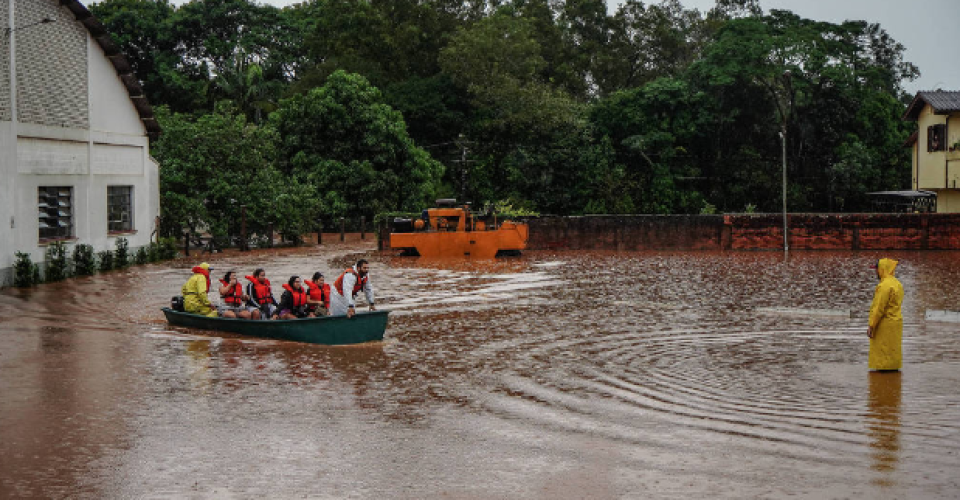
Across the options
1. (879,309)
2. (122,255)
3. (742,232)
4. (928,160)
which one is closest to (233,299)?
(879,309)

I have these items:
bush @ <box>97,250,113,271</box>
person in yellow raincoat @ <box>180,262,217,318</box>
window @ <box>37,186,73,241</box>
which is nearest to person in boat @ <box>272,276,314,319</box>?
person in yellow raincoat @ <box>180,262,217,318</box>

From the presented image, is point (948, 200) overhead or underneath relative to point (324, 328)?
overhead

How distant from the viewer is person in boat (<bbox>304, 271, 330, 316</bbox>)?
59.3ft

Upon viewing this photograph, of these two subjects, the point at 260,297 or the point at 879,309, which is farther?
the point at 260,297

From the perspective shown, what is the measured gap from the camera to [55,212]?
30.6 m

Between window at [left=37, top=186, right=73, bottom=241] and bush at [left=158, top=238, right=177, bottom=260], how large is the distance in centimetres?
561

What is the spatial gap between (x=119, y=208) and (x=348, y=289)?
21053 millimetres

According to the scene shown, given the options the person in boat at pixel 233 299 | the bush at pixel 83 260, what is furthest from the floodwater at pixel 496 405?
the bush at pixel 83 260

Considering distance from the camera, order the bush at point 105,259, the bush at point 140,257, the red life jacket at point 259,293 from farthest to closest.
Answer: the bush at point 140,257 → the bush at point 105,259 → the red life jacket at point 259,293

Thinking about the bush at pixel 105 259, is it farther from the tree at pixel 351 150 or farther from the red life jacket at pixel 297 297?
the tree at pixel 351 150

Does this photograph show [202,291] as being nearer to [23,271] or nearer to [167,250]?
[23,271]

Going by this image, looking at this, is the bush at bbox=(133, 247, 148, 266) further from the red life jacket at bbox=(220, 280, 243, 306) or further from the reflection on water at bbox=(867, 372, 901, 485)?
the reflection on water at bbox=(867, 372, 901, 485)

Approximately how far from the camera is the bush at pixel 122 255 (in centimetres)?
3344

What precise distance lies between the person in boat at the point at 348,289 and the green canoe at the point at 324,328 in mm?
239
